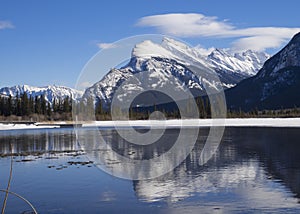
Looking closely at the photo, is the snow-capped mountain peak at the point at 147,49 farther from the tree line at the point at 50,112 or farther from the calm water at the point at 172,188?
the tree line at the point at 50,112

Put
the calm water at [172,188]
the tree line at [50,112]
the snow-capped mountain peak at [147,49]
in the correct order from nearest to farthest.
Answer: the calm water at [172,188], the snow-capped mountain peak at [147,49], the tree line at [50,112]

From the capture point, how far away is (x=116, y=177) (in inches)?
741

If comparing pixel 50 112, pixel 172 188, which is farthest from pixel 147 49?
pixel 50 112

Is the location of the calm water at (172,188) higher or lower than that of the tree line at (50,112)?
lower

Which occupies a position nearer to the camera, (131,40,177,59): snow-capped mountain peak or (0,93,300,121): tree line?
(131,40,177,59): snow-capped mountain peak

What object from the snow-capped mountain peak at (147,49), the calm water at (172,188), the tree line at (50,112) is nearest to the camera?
the calm water at (172,188)

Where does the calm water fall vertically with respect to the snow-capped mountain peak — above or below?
below

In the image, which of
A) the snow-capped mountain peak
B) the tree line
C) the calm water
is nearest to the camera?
the calm water

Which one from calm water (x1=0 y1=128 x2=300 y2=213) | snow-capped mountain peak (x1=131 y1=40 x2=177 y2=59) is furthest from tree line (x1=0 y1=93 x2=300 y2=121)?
calm water (x1=0 y1=128 x2=300 y2=213)

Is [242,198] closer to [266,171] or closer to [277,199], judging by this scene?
[277,199]

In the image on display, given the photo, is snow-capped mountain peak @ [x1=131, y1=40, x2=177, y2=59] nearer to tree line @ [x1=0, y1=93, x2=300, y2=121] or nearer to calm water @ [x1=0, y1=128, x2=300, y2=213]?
calm water @ [x1=0, y1=128, x2=300, y2=213]

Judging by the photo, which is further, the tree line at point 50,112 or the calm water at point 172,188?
the tree line at point 50,112

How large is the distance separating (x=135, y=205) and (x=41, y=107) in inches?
4922

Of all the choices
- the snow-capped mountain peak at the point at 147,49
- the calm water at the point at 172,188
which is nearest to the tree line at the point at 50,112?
the snow-capped mountain peak at the point at 147,49
